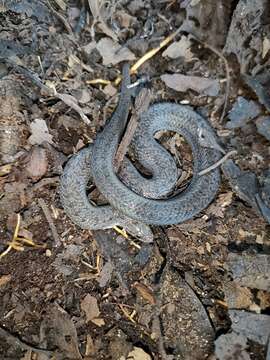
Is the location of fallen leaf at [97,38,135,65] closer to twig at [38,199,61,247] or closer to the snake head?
the snake head

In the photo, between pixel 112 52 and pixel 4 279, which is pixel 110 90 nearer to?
pixel 112 52

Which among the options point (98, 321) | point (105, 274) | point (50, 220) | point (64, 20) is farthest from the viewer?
point (64, 20)

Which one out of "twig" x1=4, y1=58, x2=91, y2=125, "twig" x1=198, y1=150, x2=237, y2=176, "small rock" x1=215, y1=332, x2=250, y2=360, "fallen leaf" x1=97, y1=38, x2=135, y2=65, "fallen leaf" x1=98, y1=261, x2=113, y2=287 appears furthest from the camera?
"fallen leaf" x1=97, y1=38, x2=135, y2=65

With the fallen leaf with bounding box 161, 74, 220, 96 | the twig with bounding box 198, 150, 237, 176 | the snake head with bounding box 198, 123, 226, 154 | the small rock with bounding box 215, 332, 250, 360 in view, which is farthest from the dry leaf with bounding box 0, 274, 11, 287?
the fallen leaf with bounding box 161, 74, 220, 96

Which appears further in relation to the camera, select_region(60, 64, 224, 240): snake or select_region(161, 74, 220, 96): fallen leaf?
select_region(161, 74, 220, 96): fallen leaf

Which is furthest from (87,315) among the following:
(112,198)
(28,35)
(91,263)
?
(28,35)

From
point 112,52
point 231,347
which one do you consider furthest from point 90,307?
point 112,52

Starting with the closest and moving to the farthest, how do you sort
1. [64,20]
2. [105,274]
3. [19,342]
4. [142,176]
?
1. [19,342]
2. [105,274]
3. [142,176]
4. [64,20]
